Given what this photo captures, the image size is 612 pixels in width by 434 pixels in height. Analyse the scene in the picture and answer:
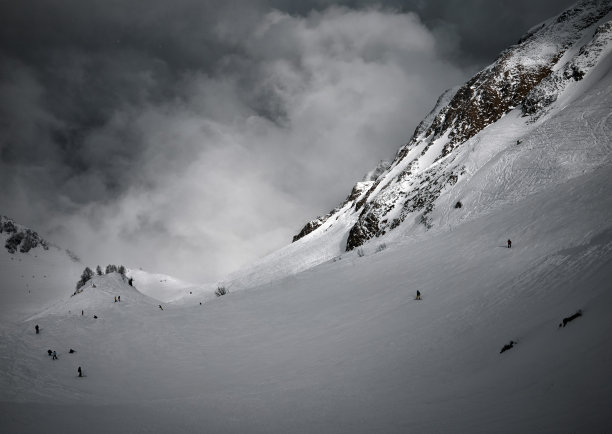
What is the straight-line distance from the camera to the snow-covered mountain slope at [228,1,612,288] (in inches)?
1384

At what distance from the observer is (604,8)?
7244 centimetres

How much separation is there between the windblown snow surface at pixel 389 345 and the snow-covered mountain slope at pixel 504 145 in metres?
0.76

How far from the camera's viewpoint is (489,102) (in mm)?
69125

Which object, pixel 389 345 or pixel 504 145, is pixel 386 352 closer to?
pixel 389 345

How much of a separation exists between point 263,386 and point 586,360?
36.3 feet

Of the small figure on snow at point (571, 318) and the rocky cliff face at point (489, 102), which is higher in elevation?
the rocky cliff face at point (489, 102)

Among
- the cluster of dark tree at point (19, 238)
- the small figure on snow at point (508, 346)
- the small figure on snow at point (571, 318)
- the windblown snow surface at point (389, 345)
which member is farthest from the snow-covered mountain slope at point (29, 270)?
the small figure on snow at point (571, 318)

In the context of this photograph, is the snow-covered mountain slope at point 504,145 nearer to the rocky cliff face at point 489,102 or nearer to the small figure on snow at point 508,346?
the rocky cliff face at point 489,102

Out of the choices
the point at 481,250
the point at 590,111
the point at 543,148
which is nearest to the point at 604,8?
the point at 590,111

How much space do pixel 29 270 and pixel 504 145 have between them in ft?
646

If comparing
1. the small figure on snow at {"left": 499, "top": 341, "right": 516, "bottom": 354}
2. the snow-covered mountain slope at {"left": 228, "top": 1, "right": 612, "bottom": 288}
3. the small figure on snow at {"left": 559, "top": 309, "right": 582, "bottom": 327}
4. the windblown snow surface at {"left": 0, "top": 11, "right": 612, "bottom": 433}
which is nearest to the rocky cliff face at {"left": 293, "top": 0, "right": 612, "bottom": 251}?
the snow-covered mountain slope at {"left": 228, "top": 1, "right": 612, "bottom": 288}

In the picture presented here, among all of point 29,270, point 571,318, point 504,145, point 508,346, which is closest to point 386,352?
point 508,346

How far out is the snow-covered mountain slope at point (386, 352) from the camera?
839 centimetres

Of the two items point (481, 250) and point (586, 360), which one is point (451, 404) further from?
point (481, 250)
